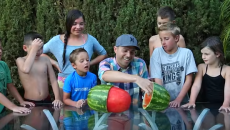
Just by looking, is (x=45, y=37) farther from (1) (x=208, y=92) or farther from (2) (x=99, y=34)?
(1) (x=208, y=92)

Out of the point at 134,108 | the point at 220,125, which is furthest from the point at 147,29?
the point at 220,125

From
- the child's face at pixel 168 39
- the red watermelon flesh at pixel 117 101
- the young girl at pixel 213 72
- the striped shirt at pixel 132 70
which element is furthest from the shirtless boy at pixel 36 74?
the young girl at pixel 213 72

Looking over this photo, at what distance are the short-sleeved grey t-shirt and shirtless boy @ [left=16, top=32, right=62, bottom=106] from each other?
5.05ft

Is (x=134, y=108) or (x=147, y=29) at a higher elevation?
(x=147, y=29)

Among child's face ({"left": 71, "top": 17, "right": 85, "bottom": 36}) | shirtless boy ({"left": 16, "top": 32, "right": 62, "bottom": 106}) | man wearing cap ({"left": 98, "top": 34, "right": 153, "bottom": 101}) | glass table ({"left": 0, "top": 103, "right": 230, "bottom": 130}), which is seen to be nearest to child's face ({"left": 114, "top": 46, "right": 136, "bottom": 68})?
man wearing cap ({"left": 98, "top": 34, "right": 153, "bottom": 101})

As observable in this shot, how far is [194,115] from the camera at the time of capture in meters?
3.14

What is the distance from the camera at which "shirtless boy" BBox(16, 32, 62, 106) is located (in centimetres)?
470

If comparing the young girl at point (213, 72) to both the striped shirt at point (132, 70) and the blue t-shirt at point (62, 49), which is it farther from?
the blue t-shirt at point (62, 49)

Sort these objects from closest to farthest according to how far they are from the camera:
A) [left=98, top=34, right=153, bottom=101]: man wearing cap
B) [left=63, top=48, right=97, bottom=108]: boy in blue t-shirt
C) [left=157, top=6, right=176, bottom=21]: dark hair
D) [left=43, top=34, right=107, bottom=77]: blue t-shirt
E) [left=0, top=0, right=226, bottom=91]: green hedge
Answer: [left=98, top=34, right=153, bottom=101]: man wearing cap
[left=63, top=48, right=97, bottom=108]: boy in blue t-shirt
[left=157, top=6, right=176, bottom=21]: dark hair
[left=43, top=34, right=107, bottom=77]: blue t-shirt
[left=0, top=0, right=226, bottom=91]: green hedge

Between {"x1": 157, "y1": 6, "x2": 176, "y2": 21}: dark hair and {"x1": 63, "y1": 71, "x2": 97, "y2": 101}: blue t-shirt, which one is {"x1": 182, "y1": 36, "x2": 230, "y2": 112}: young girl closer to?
{"x1": 157, "y1": 6, "x2": 176, "y2": 21}: dark hair

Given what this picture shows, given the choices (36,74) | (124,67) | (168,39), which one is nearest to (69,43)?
(36,74)

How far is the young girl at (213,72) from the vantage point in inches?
173

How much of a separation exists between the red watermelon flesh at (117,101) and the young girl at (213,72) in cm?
143

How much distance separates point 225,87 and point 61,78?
8.61ft
